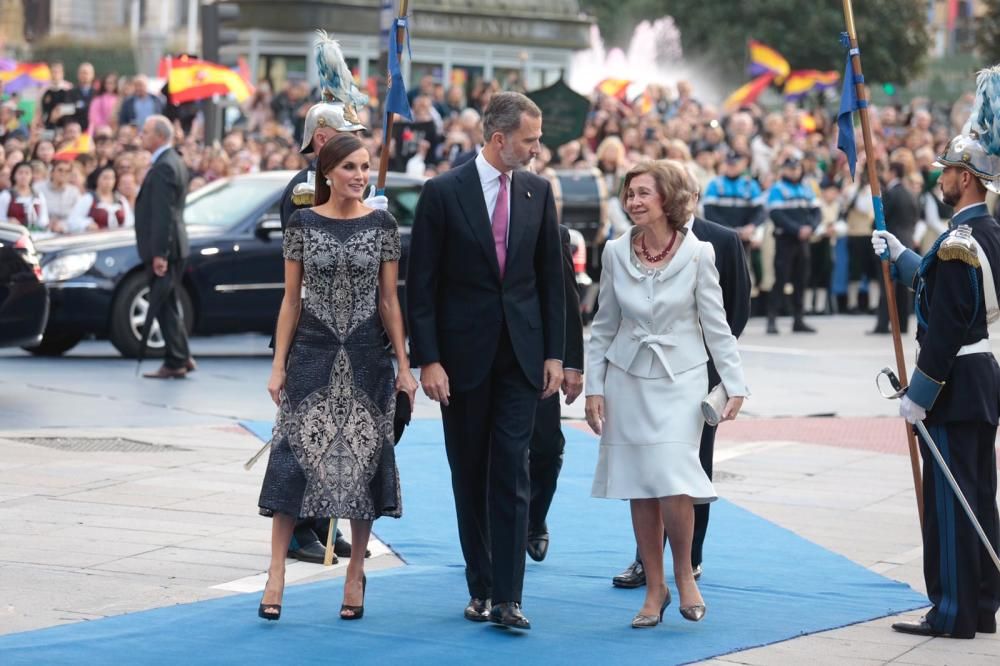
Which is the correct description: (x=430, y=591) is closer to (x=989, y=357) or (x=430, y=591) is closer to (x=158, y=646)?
(x=158, y=646)

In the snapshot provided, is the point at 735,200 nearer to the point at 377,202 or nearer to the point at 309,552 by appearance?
the point at 309,552

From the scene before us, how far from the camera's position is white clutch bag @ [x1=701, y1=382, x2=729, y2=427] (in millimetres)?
7164

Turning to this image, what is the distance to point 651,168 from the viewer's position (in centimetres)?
726

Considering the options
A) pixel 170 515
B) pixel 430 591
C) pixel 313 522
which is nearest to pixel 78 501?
pixel 170 515

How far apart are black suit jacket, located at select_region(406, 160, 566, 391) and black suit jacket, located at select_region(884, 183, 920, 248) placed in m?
15.2

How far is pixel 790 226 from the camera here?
22141 mm

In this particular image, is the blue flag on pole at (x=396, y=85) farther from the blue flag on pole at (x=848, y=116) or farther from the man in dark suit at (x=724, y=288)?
the blue flag on pole at (x=848, y=116)

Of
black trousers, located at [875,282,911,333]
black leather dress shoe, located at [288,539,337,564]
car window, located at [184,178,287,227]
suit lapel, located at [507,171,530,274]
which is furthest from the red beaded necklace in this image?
black trousers, located at [875,282,911,333]

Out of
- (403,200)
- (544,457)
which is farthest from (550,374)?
(403,200)

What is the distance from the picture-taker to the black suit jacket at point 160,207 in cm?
1511

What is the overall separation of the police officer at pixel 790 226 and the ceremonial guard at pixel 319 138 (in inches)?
537

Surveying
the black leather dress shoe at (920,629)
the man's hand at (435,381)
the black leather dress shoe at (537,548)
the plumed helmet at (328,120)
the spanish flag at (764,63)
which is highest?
the spanish flag at (764,63)

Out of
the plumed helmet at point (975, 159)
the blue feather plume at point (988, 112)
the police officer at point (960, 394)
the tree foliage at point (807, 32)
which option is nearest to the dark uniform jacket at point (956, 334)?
the police officer at point (960, 394)

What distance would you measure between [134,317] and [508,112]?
33.5ft
